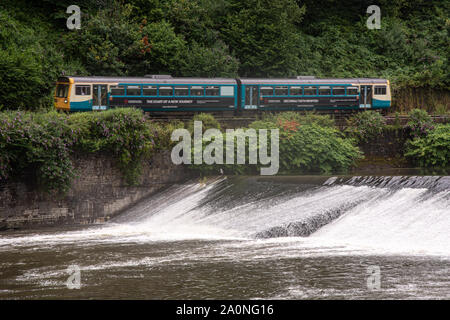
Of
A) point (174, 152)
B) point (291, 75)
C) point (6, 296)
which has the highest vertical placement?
point (291, 75)

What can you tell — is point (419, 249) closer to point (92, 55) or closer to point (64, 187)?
point (64, 187)

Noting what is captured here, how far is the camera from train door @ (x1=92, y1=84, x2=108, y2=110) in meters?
30.2

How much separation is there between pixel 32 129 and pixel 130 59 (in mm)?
13739

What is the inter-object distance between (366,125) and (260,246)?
1664 cm

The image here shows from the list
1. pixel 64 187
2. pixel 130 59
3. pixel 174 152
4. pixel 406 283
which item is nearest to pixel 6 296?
pixel 406 283

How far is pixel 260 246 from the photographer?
17.0 metres

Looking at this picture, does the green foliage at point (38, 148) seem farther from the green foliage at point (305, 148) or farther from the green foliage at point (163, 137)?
the green foliage at point (305, 148)

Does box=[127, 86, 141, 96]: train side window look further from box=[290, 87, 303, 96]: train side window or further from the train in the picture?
box=[290, 87, 303, 96]: train side window

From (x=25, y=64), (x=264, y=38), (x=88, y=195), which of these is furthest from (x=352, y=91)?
(x=25, y=64)

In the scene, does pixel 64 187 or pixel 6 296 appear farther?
pixel 64 187

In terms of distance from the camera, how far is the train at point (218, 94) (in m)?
30.2

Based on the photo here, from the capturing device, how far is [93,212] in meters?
24.8

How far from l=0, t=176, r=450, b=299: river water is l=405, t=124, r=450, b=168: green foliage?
1127 cm

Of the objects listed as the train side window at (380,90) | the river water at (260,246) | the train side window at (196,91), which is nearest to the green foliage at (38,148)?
the river water at (260,246)
